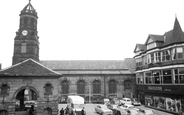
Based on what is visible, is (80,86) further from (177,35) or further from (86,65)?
(177,35)

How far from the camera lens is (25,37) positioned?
4312cm

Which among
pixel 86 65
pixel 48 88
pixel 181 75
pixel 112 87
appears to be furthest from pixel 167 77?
pixel 86 65

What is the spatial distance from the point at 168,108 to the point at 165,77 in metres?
5.39

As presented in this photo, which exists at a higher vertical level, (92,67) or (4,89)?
(92,67)

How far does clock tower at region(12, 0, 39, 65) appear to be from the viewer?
42688mm

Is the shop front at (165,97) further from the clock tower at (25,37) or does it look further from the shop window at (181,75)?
the clock tower at (25,37)

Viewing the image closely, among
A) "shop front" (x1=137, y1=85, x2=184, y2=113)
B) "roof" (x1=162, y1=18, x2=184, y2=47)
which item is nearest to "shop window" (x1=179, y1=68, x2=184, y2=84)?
"shop front" (x1=137, y1=85, x2=184, y2=113)

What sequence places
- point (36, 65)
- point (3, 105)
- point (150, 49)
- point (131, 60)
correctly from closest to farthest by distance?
point (3, 105)
point (36, 65)
point (150, 49)
point (131, 60)

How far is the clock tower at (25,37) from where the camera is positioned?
42.7 meters

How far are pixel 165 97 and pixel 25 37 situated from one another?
3688 cm

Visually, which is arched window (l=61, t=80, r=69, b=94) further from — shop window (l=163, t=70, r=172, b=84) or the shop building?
shop window (l=163, t=70, r=172, b=84)

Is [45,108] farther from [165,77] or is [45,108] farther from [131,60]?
[131,60]

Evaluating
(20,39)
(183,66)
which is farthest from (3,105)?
(183,66)

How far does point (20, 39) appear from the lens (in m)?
43.2
